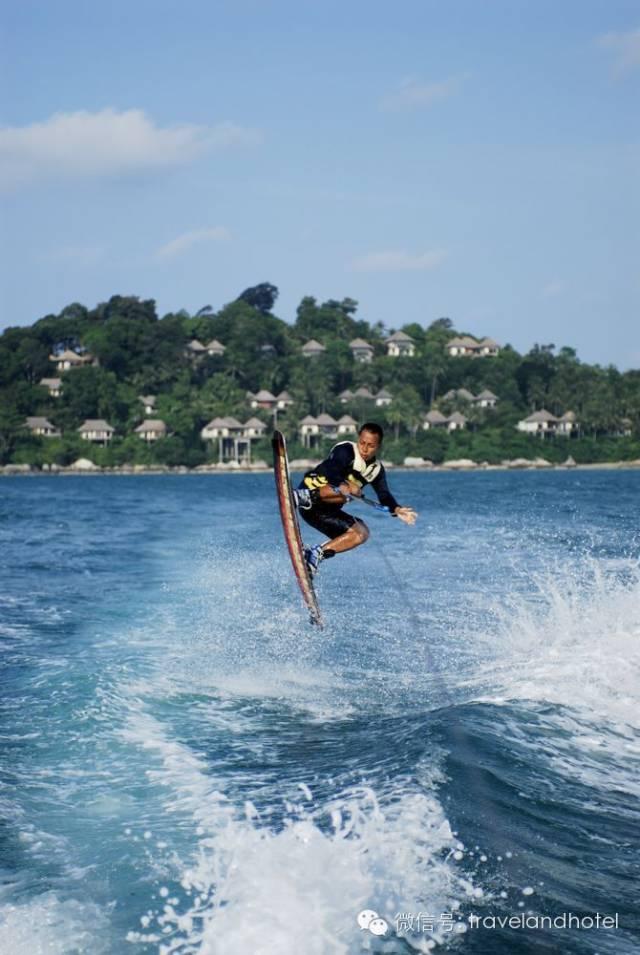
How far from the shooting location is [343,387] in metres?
180

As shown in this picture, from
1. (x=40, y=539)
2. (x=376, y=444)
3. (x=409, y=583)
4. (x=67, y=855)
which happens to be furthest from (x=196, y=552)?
(x=67, y=855)

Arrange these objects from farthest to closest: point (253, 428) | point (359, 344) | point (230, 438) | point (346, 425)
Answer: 1. point (359, 344)
2. point (346, 425)
3. point (230, 438)
4. point (253, 428)

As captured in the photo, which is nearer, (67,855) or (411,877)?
(411,877)

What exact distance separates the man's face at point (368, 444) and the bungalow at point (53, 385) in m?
161

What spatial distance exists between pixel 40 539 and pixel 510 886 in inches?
1061

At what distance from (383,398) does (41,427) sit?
54.5 meters

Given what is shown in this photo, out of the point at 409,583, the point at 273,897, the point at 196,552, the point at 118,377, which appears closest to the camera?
the point at 273,897

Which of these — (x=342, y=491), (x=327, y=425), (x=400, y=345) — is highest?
(x=400, y=345)

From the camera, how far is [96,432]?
6147 inches

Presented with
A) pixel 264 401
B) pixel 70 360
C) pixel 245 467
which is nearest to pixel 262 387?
pixel 264 401

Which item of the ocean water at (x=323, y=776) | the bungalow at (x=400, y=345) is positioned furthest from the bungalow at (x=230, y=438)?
the ocean water at (x=323, y=776)

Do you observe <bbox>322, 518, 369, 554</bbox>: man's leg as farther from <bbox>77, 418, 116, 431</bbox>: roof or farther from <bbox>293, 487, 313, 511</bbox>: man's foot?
<bbox>77, 418, 116, 431</bbox>: roof

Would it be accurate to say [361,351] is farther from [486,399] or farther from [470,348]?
[486,399]

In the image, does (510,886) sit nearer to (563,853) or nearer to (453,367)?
(563,853)
